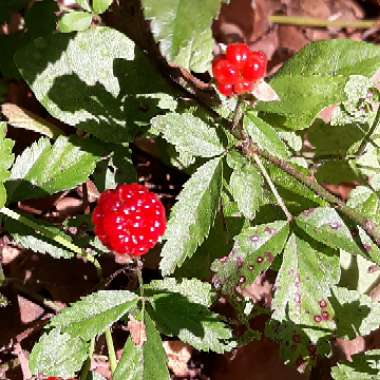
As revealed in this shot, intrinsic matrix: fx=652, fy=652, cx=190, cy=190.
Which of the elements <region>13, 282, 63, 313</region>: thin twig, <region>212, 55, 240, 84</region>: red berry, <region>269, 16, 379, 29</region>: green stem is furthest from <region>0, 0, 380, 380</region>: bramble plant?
<region>269, 16, 379, 29</region>: green stem

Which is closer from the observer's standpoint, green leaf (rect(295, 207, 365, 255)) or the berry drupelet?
the berry drupelet

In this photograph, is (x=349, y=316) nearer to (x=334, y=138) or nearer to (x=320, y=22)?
(x=334, y=138)

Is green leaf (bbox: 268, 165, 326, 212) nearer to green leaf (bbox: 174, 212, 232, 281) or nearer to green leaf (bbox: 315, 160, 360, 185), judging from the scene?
green leaf (bbox: 174, 212, 232, 281)

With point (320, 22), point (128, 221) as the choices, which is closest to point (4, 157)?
point (128, 221)

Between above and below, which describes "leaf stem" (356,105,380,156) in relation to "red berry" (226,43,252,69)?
below

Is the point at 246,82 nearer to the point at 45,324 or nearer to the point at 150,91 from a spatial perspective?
the point at 150,91

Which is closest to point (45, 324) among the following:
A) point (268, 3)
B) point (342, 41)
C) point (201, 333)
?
point (201, 333)
